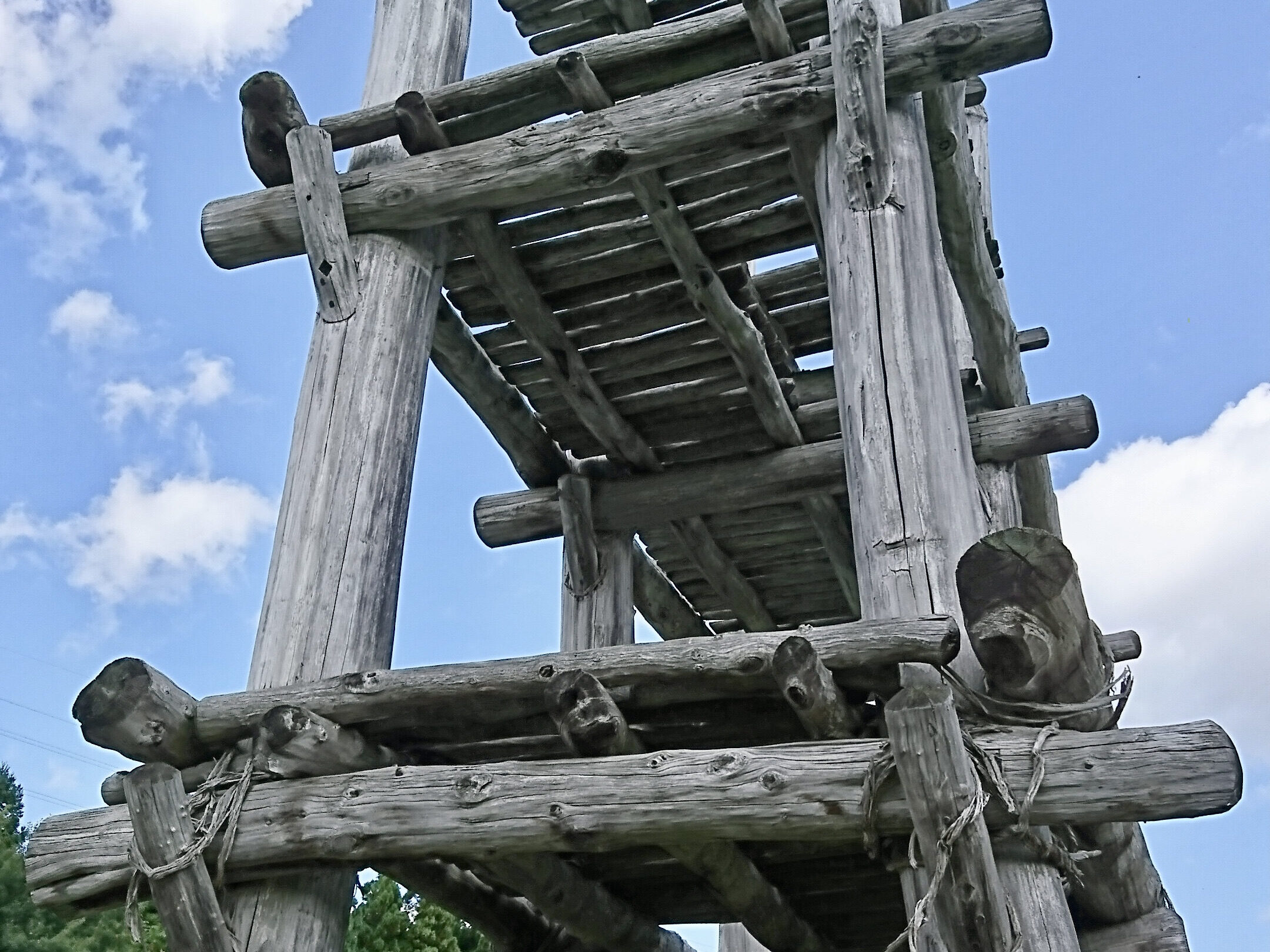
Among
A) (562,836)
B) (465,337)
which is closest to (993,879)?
(562,836)

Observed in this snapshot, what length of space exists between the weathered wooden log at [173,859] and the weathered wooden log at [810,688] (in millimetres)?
1590

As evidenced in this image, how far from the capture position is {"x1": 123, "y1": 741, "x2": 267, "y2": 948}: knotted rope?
3.27 meters

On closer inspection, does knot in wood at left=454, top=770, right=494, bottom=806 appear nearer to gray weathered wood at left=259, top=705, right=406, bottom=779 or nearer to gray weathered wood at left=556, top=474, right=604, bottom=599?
gray weathered wood at left=259, top=705, right=406, bottom=779

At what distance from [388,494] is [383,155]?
1.46m

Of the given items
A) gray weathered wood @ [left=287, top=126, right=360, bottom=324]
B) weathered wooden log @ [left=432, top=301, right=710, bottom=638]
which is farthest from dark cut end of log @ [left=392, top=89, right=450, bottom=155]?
weathered wooden log @ [left=432, top=301, right=710, bottom=638]

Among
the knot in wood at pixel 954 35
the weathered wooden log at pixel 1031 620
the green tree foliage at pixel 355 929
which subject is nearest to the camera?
the weathered wooden log at pixel 1031 620

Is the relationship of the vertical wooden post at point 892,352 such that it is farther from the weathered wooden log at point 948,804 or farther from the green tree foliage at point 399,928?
the green tree foliage at point 399,928

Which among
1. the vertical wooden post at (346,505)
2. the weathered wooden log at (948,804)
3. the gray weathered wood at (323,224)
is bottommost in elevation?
the weathered wooden log at (948,804)

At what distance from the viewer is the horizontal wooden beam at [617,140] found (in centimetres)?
411

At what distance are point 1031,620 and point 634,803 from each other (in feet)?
3.41

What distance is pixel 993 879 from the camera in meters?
2.80

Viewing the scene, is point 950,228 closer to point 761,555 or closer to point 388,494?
point 761,555

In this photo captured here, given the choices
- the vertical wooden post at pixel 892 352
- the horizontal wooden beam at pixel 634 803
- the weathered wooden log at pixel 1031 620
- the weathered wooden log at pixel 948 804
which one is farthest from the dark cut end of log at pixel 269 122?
the weathered wooden log at pixel 948 804

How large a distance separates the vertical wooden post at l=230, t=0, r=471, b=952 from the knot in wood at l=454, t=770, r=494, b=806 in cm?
54
